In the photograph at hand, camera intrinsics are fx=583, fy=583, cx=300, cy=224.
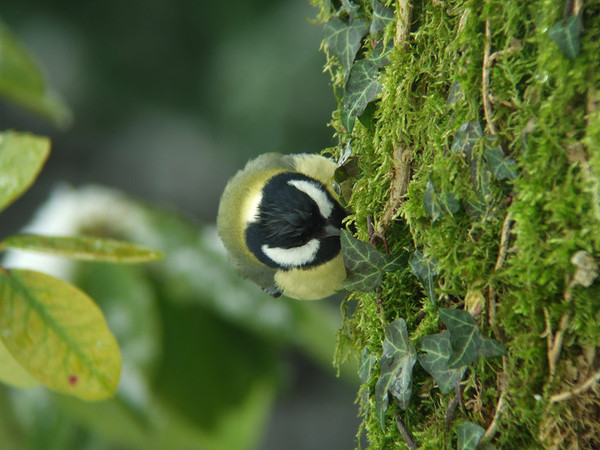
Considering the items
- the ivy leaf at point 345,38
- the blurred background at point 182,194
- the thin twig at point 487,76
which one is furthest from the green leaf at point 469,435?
the blurred background at point 182,194

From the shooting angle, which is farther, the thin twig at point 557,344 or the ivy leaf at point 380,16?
the ivy leaf at point 380,16

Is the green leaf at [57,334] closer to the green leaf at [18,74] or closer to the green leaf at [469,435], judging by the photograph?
the green leaf at [469,435]

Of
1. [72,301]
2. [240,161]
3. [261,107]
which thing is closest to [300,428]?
[240,161]

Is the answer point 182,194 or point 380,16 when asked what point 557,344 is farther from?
point 182,194

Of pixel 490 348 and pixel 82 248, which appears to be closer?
pixel 490 348

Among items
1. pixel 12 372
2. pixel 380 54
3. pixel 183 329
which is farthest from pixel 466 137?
pixel 183 329

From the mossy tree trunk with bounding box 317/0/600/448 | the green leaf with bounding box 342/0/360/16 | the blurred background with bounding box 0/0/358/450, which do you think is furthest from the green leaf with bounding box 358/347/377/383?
the blurred background with bounding box 0/0/358/450

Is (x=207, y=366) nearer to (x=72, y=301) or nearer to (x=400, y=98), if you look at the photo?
(x=72, y=301)
